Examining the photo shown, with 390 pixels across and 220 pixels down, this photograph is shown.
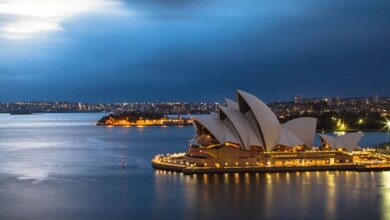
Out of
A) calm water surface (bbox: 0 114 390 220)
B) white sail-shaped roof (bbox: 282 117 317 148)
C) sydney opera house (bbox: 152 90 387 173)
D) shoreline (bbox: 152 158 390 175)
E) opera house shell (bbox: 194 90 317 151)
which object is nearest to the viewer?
calm water surface (bbox: 0 114 390 220)

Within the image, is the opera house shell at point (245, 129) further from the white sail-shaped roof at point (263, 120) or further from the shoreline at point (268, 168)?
the shoreline at point (268, 168)

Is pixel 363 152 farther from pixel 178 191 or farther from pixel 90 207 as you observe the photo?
pixel 90 207

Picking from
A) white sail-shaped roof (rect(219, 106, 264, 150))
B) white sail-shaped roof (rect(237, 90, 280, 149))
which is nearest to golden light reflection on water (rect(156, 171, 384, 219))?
white sail-shaped roof (rect(219, 106, 264, 150))

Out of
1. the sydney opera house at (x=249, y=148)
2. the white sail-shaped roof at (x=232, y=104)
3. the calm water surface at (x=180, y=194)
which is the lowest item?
the calm water surface at (x=180, y=194)

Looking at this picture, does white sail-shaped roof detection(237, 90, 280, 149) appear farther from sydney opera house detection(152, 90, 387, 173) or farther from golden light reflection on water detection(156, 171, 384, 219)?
golden light reflection on water detection(156, 171, 384, 219)

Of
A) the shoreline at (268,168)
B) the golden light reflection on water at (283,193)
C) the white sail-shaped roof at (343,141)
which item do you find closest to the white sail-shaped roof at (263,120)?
the shoreline at (268,168)

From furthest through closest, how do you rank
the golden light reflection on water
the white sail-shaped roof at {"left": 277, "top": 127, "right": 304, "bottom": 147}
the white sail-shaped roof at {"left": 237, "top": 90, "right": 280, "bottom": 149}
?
the white sail-shaped roof at {"left": 277, "top": 127, "right": 304, "bottom": 147}, the white sail-shaped roof at {"left": 237, "top": 90, "right": 280, "bottom": 149}, the golden light reflection on water

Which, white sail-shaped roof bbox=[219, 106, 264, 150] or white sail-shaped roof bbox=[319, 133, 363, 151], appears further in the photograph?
white sail-shaped roof bbox=[319, 133, 363, 151]

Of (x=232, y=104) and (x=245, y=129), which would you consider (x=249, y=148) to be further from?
(x=232, y=104)

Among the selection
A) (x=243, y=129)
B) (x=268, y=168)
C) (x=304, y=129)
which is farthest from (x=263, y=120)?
(x=304, y=129)

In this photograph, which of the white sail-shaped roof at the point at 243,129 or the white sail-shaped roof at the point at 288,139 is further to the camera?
the white sail-shaped roof at the point at 288,139
